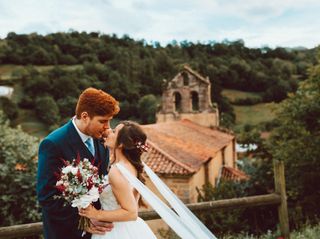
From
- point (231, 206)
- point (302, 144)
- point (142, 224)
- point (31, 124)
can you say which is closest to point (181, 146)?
point (302, 144)

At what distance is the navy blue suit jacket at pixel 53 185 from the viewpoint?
2.97 meters

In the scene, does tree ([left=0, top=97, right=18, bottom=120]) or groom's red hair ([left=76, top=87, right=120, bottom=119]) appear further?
tree ([left=0, top=97, right=18, bottom=120])

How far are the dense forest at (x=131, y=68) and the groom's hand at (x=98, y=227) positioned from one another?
39225mm

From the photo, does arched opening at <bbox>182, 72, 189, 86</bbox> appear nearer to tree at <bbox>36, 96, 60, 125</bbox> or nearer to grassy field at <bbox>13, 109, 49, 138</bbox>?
tree at <bbox>36, 96, 60, 125</bbox>

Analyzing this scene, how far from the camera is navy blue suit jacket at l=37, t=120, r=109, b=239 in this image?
2971 millimetres

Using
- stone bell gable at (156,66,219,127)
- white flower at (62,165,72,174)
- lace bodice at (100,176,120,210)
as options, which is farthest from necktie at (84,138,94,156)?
stone bell gable at (156,66,219,127)

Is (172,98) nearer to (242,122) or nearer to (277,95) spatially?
(242,122)

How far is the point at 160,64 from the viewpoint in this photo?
1938 inches

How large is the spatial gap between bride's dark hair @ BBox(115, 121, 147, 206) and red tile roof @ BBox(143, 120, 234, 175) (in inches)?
531

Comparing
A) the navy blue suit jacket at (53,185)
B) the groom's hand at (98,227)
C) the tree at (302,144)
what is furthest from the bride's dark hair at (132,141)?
the tree at (302,144)

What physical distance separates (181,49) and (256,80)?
10850mm

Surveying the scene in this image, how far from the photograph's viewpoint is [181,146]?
2014cm

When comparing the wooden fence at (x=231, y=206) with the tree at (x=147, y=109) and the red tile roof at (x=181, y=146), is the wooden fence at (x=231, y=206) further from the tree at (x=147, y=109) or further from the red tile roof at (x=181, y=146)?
the tree at (x=147, y=109)

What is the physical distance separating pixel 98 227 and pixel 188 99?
78.7ft
